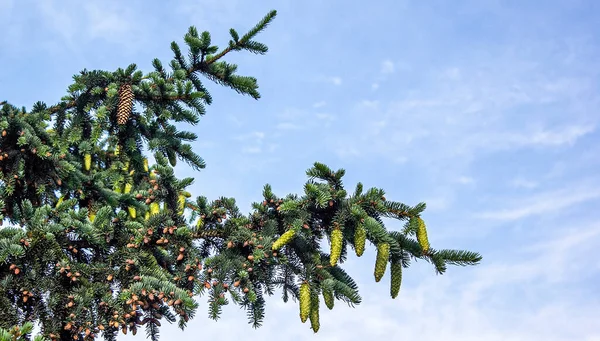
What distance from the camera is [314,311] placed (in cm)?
504

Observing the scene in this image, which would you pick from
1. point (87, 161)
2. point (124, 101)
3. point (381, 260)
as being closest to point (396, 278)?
point (381, 260)

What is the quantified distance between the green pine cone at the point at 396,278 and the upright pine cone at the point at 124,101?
3445mm

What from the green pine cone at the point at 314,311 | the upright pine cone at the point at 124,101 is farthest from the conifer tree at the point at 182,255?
the upright pine cone at the point at 124,101

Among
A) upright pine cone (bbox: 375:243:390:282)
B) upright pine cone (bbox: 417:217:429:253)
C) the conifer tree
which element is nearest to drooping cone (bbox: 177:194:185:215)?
the conifer tree

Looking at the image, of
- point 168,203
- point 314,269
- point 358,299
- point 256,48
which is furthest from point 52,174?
point 358,299

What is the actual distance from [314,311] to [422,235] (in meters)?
1.09

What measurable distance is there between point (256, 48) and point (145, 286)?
367 cm

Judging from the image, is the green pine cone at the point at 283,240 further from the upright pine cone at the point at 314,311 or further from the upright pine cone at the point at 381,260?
the upright pine cone at the point at 381,260

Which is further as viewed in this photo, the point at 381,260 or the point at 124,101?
the point at 124,101

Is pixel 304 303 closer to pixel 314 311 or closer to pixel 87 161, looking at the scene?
pixel 314 311

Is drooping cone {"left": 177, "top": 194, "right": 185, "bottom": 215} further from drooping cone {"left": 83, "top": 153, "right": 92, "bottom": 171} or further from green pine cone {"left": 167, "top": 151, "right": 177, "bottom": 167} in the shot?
drooping cone {"left": 83, "top": 153, "right": 92, "bottom": 171}

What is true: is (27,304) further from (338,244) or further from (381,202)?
(381,202)

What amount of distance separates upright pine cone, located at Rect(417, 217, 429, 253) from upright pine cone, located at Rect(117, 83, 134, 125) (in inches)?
136

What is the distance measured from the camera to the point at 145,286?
4.82 meters
